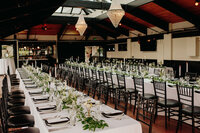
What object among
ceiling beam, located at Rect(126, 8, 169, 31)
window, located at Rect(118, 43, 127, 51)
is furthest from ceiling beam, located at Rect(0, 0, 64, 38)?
window, located at Rect(118, 43, 127, 51)

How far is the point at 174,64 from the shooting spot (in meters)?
11.2

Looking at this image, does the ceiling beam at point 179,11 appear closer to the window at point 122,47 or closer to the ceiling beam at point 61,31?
the window at point 122,47

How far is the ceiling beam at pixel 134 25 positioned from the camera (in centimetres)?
1292

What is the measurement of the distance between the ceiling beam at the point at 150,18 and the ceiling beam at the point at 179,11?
194 centimetres

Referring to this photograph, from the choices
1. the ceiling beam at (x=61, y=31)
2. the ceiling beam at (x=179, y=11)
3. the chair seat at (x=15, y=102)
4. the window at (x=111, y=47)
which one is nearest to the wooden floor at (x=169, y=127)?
the chair seat at (x=15, y=102)

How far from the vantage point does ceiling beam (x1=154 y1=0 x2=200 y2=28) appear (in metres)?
8.80

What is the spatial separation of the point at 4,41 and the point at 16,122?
47.1ft

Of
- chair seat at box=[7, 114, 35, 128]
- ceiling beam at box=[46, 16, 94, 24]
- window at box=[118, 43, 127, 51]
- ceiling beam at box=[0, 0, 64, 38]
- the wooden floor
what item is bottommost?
the wooden floor

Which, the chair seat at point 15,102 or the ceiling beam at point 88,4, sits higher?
the ceiling beam at point 88,4

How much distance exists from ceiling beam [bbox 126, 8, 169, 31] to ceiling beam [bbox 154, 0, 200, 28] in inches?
76.2

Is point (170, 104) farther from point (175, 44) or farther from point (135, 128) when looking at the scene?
point (175, 44)

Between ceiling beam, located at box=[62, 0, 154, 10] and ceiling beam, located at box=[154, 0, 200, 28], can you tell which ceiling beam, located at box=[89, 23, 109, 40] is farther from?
ceiling beam, located at box=[154, 0, 200, 28]

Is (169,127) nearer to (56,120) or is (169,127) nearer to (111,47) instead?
(56,120)

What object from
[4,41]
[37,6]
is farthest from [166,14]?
[4,41]
